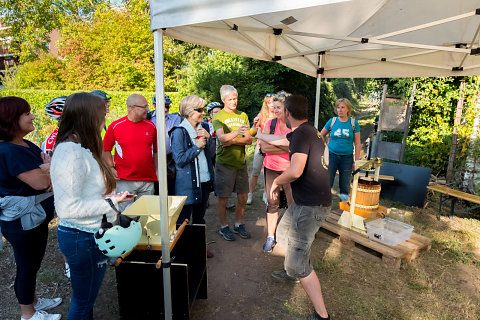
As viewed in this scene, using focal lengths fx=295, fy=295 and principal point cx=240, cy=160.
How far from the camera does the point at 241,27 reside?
2.79 meters

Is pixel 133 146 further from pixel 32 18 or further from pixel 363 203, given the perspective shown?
pixel 32 18

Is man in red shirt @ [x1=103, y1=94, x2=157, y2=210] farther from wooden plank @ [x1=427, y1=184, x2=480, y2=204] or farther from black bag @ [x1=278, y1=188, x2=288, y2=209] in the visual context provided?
wooden plank @ [x1=427, y1=184, x2=480, y2=204]

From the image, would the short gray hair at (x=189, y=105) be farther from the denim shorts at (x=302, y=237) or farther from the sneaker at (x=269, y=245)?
the sneaker at (x=269, y=245)

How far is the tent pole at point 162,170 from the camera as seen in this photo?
6.24ft

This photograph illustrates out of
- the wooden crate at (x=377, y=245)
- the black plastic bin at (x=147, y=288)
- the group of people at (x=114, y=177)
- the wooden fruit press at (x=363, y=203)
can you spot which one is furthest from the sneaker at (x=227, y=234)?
the black plastic bin at (x=147, y=288)

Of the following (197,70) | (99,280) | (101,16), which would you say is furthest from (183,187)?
(101,16)

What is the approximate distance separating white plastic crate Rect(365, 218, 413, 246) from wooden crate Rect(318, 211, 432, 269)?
2.2 inches

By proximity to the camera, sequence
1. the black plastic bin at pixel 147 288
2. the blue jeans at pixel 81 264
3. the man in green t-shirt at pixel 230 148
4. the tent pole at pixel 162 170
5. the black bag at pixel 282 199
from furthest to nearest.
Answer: the black bag at pixel 282 199 → the man in green t-shirt at pixel 230 148 → the black plastic bin at pixel 147 288 → the tent pole at pixel 162 170 → the blue jeans at pixel 81 264

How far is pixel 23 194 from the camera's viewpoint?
208cm

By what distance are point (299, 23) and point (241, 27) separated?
3.13ft

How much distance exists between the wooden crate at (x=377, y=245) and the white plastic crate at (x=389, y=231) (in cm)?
6

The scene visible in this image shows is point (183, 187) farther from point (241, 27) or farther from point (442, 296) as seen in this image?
point (442, 296)

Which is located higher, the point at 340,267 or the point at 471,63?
the point at 471,63

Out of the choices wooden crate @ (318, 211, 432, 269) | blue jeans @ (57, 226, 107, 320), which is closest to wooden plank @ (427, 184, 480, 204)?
wooden crate @ (318, 211, 432, 269)
